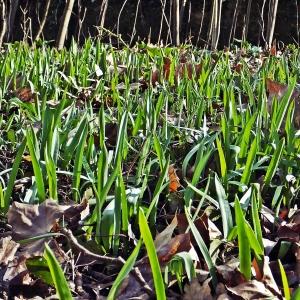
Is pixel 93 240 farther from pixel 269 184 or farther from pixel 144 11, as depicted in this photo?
pixel 144 11

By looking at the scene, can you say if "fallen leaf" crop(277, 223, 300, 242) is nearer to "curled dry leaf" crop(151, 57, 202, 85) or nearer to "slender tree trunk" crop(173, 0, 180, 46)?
"curled dry leaf" crop(151, 57, 202, 85)

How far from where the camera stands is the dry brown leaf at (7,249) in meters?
0.97

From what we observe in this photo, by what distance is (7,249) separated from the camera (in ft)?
3.23

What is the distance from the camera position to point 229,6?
1057 centimetres

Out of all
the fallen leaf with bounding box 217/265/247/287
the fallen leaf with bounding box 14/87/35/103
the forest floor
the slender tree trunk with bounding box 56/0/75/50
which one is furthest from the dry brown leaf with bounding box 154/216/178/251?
the slender tree trunk with bounding box 56/0/75/50

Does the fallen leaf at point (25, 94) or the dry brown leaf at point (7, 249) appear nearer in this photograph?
the dry brown leaf at point (7, 249)

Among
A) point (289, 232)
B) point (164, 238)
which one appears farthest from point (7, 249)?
point (289, 232)

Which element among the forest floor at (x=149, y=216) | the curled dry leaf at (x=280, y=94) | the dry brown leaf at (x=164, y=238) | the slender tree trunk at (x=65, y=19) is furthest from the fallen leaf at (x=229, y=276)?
the slender tree trunk at (x=65, y=19)

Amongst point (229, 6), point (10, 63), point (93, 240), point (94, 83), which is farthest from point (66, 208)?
point (229, 6)

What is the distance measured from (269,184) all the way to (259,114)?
0.28 meters

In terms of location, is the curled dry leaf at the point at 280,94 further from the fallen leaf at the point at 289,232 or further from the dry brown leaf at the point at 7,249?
the dry brown leaf at the point at 7,249

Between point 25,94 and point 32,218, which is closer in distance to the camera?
point 32,218

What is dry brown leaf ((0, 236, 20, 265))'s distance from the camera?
970 millimetres

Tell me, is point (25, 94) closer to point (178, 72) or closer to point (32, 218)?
point (178, 72)
